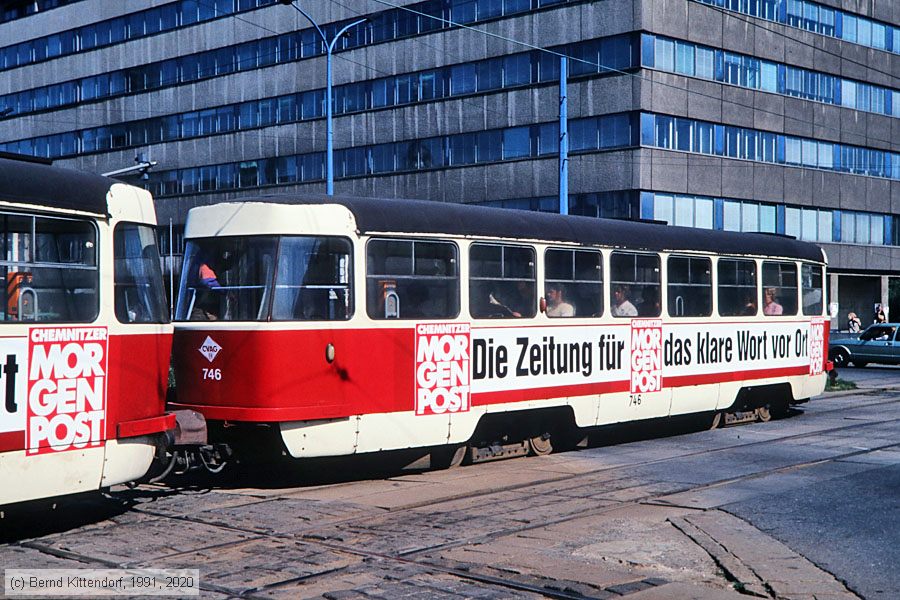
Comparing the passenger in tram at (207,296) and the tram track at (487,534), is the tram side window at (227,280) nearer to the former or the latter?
the passenger in tram at (207,296)

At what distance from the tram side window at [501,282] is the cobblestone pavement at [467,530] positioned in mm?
1767

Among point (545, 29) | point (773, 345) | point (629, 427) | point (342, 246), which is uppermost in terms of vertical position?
point (545, 29)

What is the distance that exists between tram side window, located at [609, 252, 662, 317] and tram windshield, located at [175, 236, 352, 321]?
452 centimetres

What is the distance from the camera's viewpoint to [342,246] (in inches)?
480

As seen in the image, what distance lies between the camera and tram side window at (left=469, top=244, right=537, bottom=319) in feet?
44.0

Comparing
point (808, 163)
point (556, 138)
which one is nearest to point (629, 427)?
point (556, 138)

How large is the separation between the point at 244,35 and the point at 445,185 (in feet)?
43.2

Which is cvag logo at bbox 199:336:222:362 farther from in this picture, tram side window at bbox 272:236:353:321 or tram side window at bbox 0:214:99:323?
tram side window at bbox 0:214:99:323

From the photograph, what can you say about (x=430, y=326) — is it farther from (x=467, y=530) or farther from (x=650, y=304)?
(x=650, y=304)

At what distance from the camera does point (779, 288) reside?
19.2m

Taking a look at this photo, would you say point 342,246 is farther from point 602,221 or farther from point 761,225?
point 761,225

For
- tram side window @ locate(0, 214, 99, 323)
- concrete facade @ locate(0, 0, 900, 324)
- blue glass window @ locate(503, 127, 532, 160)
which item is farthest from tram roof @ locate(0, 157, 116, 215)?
blue glass window @ locate(503, 127, 532, 160)

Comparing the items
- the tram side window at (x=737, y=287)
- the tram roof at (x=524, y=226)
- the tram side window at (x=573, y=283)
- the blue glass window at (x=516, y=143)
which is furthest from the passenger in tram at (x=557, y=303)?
the blue glass window at (x=516, y=143)

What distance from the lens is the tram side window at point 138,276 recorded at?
32.8 ft
